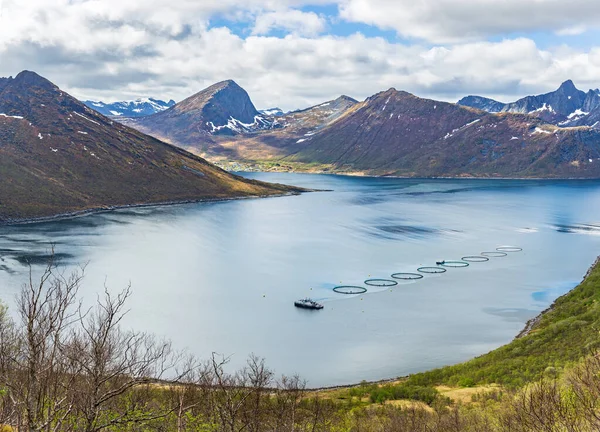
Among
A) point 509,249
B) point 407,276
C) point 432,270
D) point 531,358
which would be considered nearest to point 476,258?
point 509,249

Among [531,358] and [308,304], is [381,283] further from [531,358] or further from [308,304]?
[531,358]

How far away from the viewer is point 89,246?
460 feet

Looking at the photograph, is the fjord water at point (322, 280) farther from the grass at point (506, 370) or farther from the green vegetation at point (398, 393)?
the green vegetation at point (398, 393)

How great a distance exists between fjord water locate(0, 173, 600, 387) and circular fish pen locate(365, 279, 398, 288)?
210 centimetres

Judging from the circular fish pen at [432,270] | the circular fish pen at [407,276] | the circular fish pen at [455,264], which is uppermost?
the circular fish pen at [455,264]

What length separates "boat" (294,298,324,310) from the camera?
93.1 meters

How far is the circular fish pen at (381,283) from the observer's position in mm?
108625

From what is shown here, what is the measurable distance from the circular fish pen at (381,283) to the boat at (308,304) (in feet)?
58.5

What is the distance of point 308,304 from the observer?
93438 millimetres

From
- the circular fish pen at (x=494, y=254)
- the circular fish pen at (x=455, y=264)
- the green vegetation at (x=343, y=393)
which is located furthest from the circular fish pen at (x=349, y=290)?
the circular fish pen at (x=494, y=254)

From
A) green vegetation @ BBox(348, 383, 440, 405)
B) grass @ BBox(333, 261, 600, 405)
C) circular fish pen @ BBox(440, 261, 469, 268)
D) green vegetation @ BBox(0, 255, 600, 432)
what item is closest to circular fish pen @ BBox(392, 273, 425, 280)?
circular fish pen @ BBox(440, 261, 469, 268)

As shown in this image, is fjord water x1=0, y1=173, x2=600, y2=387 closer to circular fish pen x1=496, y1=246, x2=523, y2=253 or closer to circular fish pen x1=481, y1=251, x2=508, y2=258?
circular fish pen x1=481, y1=251, x2=508, y2=258

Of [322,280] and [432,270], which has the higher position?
[432,270]

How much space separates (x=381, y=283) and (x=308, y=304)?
21551 mm
